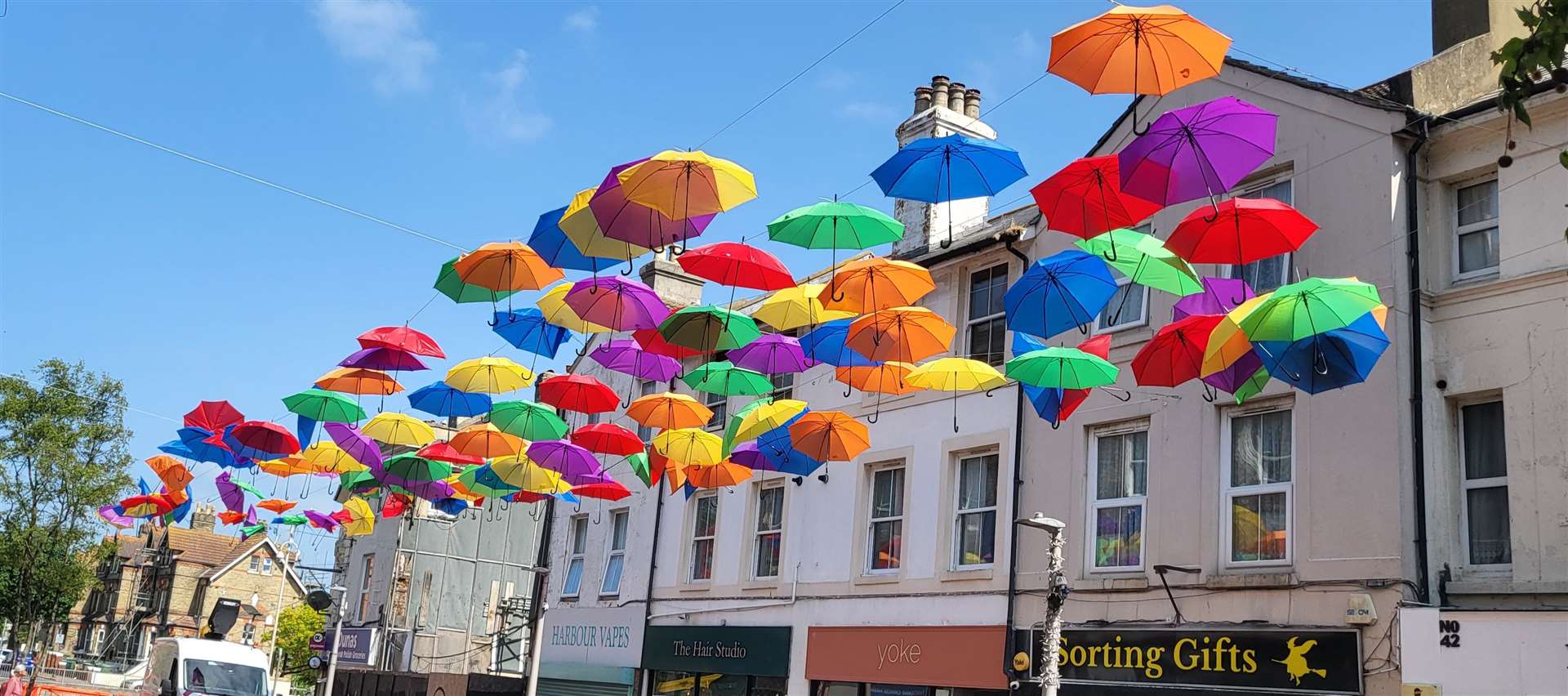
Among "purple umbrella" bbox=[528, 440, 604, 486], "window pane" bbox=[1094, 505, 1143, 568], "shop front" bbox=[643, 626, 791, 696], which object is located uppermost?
"purple umbrella" bbox=[528, 440, 604, 486]

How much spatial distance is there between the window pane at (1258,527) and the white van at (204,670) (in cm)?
A: 1671

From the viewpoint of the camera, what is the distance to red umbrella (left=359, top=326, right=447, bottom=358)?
16.2m

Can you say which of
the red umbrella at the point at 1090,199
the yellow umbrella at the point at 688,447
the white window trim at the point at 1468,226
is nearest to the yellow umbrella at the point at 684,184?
the red umbrella at the point at 1090,199

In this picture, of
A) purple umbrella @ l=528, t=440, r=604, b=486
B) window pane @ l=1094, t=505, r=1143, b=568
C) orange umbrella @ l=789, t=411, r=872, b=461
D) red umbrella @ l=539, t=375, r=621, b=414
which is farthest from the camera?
purple umbrella @ l=528, t=440, r=604, b=486

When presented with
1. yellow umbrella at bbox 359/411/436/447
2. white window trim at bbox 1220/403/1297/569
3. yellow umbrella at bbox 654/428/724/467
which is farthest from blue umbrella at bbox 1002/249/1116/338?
yellow umbrella at bbox 359/411/436/447

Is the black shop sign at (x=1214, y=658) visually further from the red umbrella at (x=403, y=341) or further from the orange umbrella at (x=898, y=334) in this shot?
the red umbrella at (x=403, y=341)

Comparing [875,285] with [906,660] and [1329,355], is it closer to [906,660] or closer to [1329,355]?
[1329,355]

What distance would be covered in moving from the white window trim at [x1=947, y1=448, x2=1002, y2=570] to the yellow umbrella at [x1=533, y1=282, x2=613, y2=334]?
19.5 ft

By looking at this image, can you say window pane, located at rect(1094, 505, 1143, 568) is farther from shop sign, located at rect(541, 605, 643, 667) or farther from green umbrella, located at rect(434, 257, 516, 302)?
shop sign, located at rect(541, 605, 643, 667)

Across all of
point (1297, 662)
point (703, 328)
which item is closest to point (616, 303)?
point (703, 328)

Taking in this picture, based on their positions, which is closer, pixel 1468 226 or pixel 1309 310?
pixel 1309 310

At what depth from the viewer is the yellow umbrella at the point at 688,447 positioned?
1703 centimetres

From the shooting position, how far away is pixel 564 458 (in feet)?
57.7

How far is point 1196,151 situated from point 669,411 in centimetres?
851
